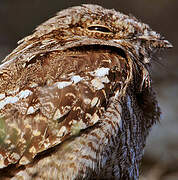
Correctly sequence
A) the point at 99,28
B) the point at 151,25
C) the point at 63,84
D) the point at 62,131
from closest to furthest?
1. the point at 62,131
2. the point at 63,84
3. the point at 99,28
4. the point at 151,25

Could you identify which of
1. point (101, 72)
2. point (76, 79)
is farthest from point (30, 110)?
point (101, 72)

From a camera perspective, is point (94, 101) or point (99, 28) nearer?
point (94, 101)

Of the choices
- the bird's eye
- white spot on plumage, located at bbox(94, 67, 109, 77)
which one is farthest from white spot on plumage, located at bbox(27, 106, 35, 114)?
the bird's eye

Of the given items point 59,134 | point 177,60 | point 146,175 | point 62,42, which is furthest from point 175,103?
point 59,134

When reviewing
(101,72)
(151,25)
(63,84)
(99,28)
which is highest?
(151,25)

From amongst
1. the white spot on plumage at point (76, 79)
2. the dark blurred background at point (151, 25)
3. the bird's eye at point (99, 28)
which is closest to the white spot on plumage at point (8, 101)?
the white spot on plumage at point (76, 79)

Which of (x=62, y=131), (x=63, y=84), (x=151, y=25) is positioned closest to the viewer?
(x=62, y=131)

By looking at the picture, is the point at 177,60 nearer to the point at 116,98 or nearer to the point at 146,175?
the point at 146,175

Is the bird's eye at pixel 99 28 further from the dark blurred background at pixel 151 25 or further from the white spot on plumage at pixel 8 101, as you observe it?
the dark blurred background at pixel 151 25

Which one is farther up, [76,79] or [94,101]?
[76,79]

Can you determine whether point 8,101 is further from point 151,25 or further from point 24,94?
point 151,25
